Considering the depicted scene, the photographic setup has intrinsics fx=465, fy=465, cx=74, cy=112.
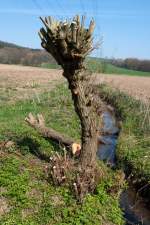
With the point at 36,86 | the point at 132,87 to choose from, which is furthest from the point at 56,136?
the point at 132,87

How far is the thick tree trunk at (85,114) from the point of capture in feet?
40.8

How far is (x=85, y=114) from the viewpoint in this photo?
41.5 ft

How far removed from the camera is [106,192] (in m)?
12.3

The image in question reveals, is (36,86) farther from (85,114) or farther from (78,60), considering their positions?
(78,60)

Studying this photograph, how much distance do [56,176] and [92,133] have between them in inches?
70.7

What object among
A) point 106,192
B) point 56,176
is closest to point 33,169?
point 56,176

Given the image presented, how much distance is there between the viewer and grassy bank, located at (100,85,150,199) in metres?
14.0

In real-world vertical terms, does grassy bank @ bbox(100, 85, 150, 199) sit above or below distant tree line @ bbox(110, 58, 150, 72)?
above

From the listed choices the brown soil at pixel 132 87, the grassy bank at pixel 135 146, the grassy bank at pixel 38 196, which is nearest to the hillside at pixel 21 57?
the brown soil at pixel 132 87

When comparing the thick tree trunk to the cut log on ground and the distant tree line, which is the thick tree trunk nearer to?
the cut log on ground

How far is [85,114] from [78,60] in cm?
159

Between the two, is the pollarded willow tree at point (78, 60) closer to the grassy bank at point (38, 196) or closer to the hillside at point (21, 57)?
the grassy bank at point (38, 196)

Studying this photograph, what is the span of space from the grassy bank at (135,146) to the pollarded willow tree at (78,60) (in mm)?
2122

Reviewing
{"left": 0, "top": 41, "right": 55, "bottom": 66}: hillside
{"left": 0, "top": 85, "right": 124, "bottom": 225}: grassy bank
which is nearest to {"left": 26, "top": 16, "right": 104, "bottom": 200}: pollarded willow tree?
{"left": 0, "top": 85, "right": 124, "bottom": 225}: grassy bank
